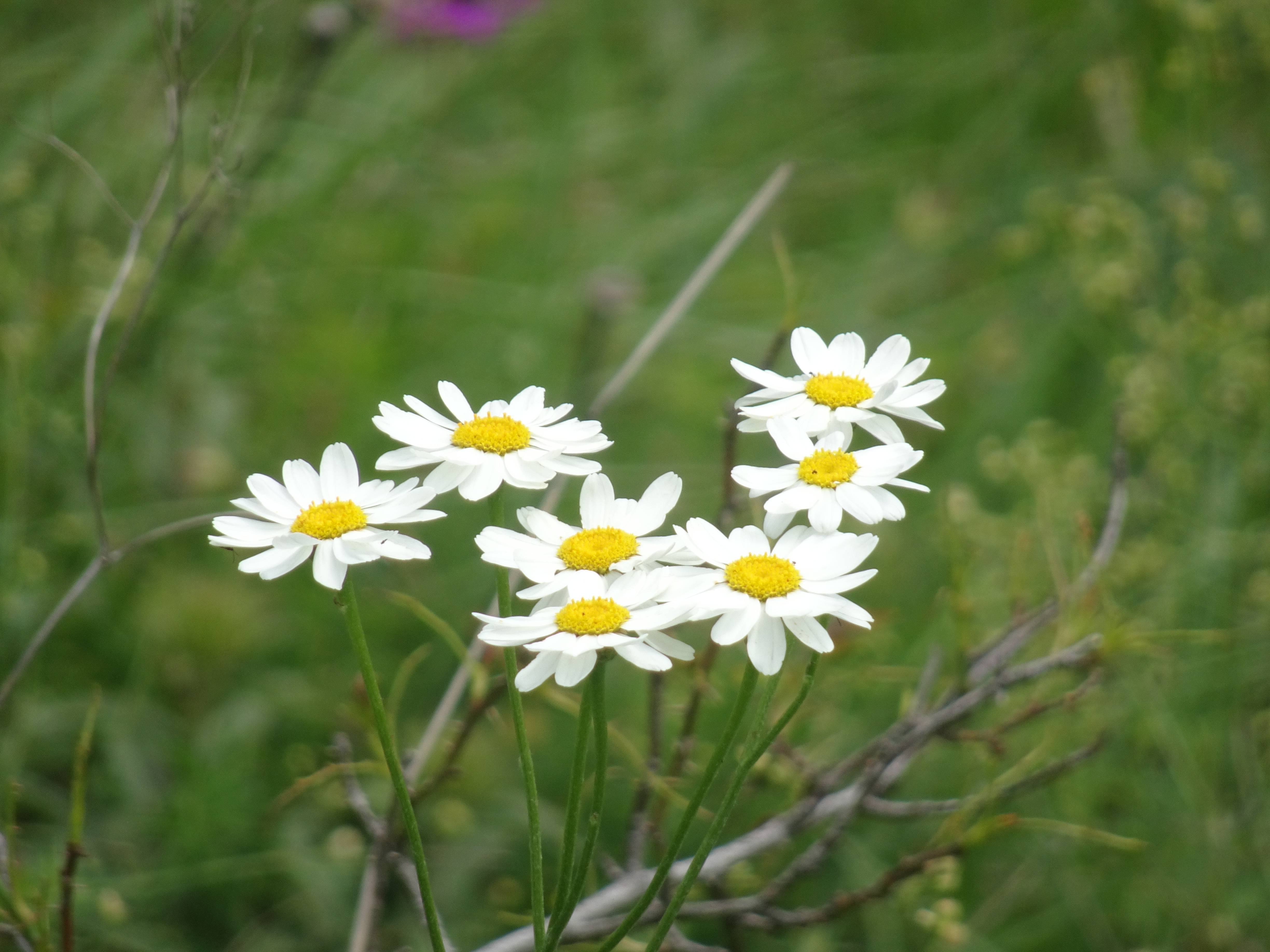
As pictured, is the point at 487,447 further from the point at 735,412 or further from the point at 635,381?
the point at 635,381

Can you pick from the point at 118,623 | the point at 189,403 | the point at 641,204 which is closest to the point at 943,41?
the point at 641,204

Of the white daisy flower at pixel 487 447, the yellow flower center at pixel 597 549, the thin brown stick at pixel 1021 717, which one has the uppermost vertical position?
the white daisy flower at pixel 487 447

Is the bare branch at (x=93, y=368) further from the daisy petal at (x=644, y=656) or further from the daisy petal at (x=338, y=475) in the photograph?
the daisy petal at (x=644, y=656)

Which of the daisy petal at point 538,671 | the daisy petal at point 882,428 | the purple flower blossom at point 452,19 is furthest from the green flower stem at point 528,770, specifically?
the purple flower blossom at point 452,19

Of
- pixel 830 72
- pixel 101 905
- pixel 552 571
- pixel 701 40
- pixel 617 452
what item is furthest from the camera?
pixel 701 40

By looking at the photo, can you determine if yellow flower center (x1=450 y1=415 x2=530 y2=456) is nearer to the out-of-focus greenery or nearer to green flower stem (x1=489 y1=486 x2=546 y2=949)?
green flower stem (x1=489 y1=486 x2=546 y2=949)

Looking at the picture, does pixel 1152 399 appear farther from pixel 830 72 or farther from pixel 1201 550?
pixel 830 72

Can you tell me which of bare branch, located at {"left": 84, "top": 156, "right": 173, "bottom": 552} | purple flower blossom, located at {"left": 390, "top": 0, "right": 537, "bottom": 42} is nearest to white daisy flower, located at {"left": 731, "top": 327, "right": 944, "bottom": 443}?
bare branch, located at {"left": 84, "top": 156, "right": 173, "bottom": 552}
